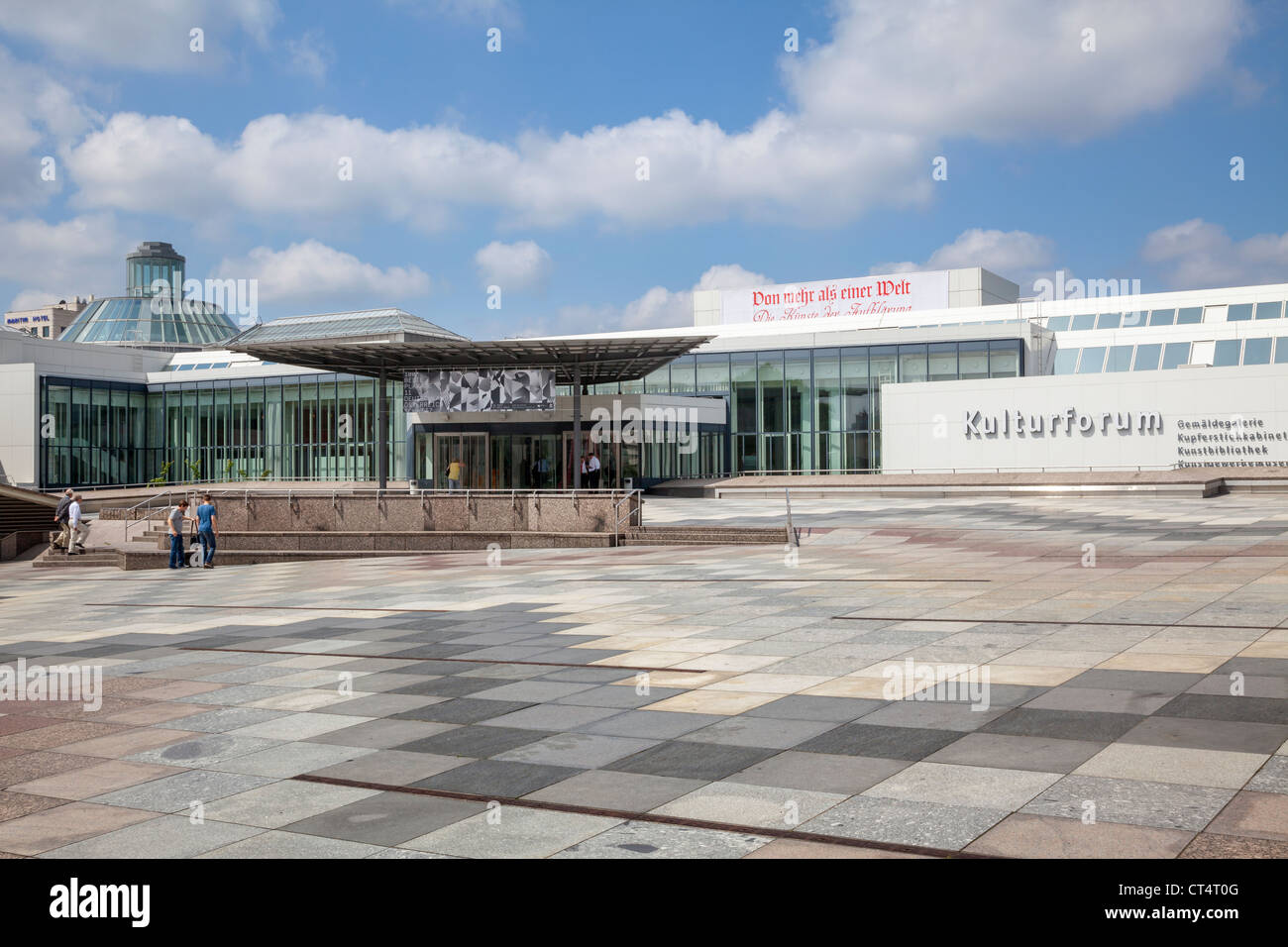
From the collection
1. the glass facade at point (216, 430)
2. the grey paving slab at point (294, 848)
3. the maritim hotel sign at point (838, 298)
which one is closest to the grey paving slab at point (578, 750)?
the grey paving slab at point (294, 848)

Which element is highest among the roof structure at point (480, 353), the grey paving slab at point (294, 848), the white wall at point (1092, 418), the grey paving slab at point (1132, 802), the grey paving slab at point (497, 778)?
the roof structure at point (480, 353)

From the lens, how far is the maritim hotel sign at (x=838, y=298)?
250 feet

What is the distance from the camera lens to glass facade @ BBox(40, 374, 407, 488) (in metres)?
58.8

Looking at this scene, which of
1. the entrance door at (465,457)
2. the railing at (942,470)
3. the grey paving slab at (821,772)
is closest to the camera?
the grey paving slab at (821,772)

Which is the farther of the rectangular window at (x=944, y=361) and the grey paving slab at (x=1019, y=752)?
the rectangular window at (x=944, y=361)

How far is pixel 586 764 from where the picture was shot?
23.2 ft

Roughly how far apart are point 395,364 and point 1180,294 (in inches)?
1482

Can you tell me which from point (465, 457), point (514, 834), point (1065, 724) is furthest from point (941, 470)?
point (514, 834)

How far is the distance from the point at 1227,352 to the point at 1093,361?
572 cm

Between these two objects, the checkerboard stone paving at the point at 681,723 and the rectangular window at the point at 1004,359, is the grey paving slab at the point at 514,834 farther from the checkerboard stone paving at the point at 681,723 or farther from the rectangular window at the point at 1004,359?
the rectangular window at the point at 1004,359

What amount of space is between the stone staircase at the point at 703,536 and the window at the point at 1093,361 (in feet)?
109

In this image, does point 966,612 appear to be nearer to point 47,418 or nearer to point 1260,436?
point 1260,436

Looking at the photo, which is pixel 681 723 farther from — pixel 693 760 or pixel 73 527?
pixel 73 527
